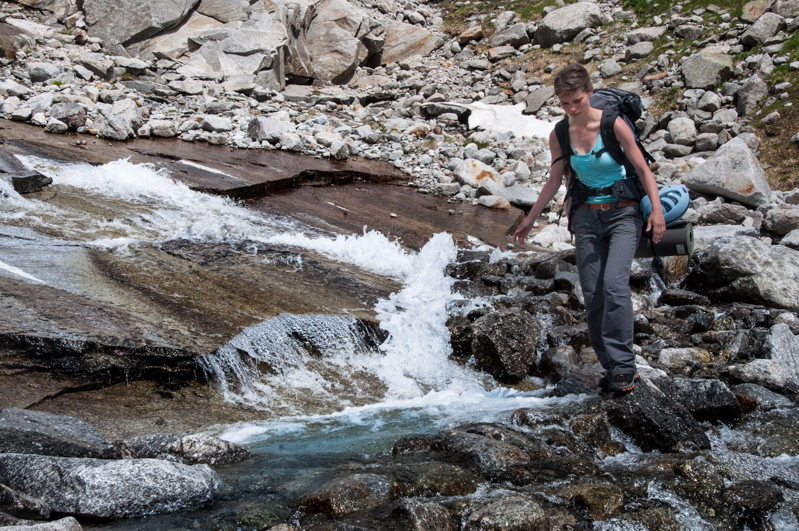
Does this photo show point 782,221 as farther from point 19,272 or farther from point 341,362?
point 19,272

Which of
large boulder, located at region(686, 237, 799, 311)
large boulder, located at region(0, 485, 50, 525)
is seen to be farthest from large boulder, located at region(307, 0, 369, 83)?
large boulder, located at region(0, 485, 50, 525)

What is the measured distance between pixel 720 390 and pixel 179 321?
496 cm

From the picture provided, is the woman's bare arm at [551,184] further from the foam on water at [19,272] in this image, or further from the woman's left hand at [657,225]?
the foam on water at [19,272]

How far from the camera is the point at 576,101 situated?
407cm

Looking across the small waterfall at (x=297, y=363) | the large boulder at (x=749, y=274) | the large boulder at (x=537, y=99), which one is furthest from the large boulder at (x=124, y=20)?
the large boulder at (x=749, y=274)

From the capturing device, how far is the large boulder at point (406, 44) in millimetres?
27391

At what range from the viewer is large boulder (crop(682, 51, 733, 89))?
59.2 ft

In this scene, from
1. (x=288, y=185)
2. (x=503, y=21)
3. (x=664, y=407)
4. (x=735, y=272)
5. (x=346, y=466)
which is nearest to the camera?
(x=346, y=466)

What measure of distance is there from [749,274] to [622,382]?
460 cm

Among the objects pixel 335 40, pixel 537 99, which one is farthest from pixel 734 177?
pixel 335 40

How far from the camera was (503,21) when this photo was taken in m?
26.6

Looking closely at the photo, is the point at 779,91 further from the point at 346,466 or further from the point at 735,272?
the point at 346,466

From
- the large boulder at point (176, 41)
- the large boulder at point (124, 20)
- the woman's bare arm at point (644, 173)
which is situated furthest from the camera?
the large boulder at point (176, 41)

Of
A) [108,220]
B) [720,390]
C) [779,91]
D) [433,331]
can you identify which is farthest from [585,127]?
[779,91]
